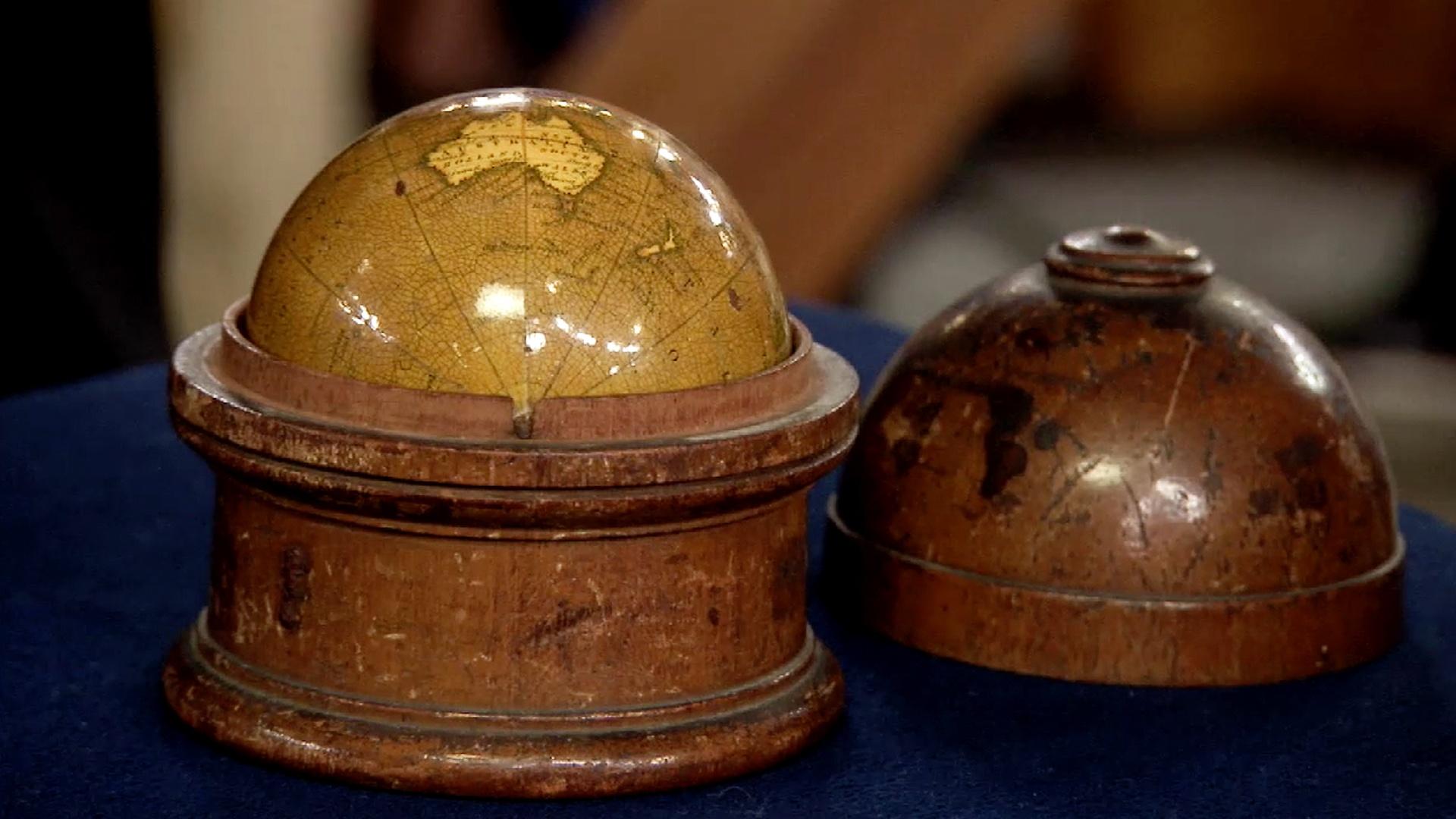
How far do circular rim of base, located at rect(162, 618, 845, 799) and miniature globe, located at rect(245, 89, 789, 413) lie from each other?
0.29 metres

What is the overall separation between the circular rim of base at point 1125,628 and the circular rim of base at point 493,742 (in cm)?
33

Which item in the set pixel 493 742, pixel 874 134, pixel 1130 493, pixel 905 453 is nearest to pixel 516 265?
pixel 493 742

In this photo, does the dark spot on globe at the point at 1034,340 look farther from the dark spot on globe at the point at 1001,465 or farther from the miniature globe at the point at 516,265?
the miniature globe at the point at 516,265

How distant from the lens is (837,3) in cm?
442

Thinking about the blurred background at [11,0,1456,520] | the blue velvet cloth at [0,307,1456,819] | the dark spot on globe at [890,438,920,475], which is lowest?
the blurred background at [11,0,1456,520]

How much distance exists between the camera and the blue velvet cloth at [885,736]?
67.6 inches

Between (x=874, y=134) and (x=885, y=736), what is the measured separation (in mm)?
2795

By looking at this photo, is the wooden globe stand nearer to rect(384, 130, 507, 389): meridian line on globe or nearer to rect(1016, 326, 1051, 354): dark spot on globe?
rect(384, 130, 507, 389): meridian line on globe

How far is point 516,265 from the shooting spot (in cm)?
168

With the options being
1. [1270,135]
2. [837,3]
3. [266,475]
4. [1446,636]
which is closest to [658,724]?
[266,475]

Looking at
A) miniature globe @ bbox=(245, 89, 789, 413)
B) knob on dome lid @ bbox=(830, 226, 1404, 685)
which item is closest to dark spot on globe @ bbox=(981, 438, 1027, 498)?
knob on dome lid @ bbox=(830, 226, 1404, 685)

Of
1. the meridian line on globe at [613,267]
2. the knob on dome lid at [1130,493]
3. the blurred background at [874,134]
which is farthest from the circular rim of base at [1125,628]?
the blurred background at [874,134]

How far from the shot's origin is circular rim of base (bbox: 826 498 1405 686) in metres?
2.03

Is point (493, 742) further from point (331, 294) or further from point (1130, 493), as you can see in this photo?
point (1130, 493)
